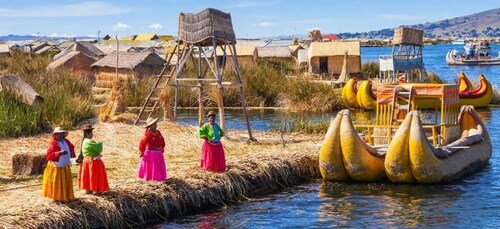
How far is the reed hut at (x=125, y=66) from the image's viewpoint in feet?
125

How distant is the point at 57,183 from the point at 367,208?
554 cm

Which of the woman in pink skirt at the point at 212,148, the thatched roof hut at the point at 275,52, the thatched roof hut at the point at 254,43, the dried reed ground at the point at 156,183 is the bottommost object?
the dried reed ground at the point at 156,183

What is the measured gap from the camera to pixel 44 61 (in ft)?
143

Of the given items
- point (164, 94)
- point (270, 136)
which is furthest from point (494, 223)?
point (164, 94)

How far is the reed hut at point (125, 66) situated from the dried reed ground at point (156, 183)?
19402mm

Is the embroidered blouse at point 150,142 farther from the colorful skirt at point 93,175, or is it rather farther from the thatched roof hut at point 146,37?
the thatched roof hut at point 146,37

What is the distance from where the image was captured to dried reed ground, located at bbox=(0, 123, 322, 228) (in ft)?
36.3

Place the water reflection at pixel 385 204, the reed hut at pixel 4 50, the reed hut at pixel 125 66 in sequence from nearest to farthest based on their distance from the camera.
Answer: the water reflection at pixel 385 204 < the reed hut at pixel 125 66 < the reed hut at pixel 4 50

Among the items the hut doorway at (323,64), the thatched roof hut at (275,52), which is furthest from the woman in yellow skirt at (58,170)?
the thatched roof hut at (275,52)

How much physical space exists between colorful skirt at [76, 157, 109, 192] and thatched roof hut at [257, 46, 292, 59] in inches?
1670

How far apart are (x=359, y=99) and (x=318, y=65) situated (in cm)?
1462

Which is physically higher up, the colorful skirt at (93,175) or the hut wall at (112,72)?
the hut wall at (112,72)

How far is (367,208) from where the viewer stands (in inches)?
547

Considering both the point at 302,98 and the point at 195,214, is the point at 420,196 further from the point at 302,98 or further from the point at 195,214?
the point at 302,98
